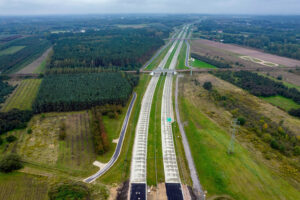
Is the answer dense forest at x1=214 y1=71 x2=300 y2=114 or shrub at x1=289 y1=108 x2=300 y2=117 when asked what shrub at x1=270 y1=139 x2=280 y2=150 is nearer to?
shrub at x1=289 y1=108 x2=300 y2=117

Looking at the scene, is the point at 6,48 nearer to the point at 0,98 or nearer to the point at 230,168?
the point at 0,98

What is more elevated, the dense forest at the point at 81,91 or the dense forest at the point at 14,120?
the dense forest at the point at 81,91

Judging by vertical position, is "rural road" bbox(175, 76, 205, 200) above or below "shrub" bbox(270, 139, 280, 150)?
below

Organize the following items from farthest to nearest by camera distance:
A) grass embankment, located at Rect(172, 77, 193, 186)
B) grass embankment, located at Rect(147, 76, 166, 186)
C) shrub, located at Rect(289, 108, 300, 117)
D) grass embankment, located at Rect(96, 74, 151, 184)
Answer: shrub, located at Rect(289, 108, 300, 117) → grass embankment, located at Rect(147, 76, 166, 186) → grass embankment, located at Rect(172, 77, 193, 186) → grass embankment, located at Rect(96, 74, 151, 184)

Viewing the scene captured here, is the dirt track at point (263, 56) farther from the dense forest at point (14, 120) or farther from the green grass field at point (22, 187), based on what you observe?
the dense forest at point (14, 120)

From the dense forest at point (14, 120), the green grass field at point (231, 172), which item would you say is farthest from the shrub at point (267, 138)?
the dense forest at point (14, 120)

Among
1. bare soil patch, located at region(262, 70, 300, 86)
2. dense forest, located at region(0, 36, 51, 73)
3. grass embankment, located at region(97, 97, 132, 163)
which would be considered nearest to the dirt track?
bare soil patch, located at region(262, 70, 300, 86)
